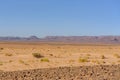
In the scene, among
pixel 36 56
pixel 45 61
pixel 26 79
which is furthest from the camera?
pixel 36 56

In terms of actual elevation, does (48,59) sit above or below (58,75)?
below

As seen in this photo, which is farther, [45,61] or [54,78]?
[45,61]

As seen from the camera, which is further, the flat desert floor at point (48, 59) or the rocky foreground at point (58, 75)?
the flat desert floor at point (48, 59)

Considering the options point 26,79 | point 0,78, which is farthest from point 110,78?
point 0,78

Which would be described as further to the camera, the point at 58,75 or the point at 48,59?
the point at 48,59

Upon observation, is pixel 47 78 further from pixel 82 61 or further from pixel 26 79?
pixel 82 61

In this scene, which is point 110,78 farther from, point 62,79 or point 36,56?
point 36,56

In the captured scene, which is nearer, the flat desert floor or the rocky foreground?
the rocky foreground

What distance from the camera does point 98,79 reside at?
51.4 feet

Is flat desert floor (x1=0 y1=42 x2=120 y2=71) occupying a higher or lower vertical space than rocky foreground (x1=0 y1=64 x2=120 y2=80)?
lower

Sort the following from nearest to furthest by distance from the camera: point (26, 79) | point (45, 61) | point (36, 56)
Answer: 1. point (26, 79)
2. point (45, 61)
3. point (36, 56)

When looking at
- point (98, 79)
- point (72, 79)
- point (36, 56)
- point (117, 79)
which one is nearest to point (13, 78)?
point (72, 79)

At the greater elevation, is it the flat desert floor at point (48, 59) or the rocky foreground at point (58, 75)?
the rocky foreground at point (58, 75)

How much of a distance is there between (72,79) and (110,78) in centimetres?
201
